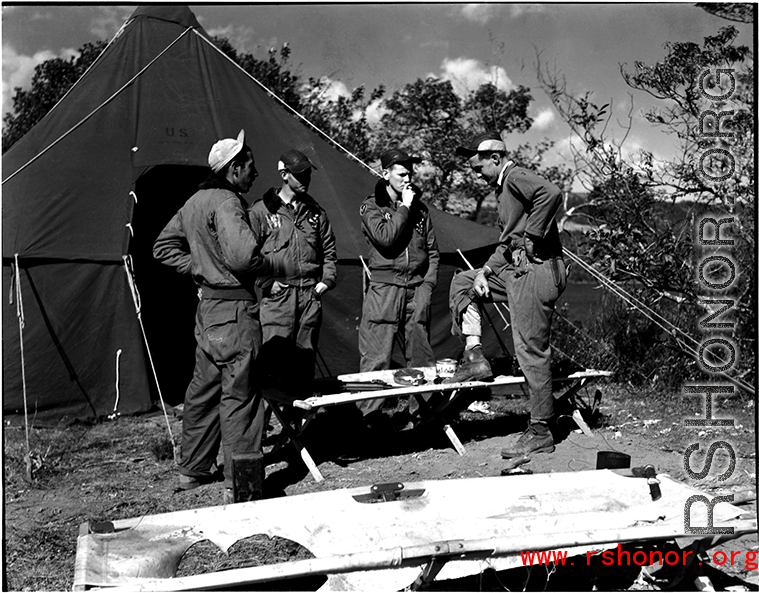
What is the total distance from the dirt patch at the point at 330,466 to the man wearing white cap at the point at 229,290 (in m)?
0.52

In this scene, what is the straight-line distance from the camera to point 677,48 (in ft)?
22.0

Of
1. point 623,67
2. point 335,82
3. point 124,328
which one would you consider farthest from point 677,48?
point 335,82

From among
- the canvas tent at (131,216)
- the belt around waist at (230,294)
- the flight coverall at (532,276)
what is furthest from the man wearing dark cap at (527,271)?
the canvas tent at (131,216)

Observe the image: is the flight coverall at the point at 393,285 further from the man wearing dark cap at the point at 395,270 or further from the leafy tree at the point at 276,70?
Result: the leafy tree at the point at 276,70

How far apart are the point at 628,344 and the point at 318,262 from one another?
11.6ft

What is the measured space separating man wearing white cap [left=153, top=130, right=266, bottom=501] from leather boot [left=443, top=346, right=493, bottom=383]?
144 centimetres

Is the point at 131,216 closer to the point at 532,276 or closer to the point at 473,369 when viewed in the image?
the point at 473,369

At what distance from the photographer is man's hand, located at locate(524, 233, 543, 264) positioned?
17.0ft

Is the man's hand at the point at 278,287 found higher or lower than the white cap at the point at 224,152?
lower

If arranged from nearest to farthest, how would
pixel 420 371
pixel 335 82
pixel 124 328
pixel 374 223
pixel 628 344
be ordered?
pixel 420 371, pixel 374 223, pixel 124 328, pixel 628 344, pixel 335 82

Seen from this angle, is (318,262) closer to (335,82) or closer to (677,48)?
(677,48)

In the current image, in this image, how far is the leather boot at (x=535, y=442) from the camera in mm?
5406

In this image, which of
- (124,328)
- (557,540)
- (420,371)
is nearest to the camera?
(557,540)

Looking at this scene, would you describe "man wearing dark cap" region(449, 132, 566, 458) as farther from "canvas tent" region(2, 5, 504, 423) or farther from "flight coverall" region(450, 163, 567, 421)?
"canvas tent" region(2, 5, 504, 423)
